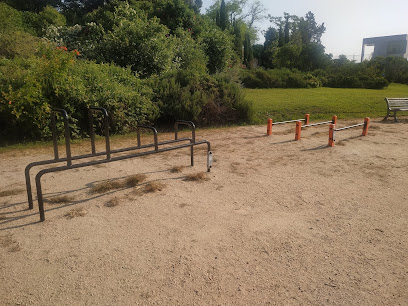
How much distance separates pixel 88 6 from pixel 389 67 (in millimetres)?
31073

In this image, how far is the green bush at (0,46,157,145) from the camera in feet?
23.3

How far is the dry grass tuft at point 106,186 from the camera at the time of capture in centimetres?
454

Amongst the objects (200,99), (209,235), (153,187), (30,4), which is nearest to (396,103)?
(200,99)

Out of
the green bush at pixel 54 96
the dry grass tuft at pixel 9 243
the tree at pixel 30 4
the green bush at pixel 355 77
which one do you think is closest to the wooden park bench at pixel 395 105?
the green bush at pixel 54 96

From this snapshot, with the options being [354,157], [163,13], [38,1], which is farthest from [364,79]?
[38,1]

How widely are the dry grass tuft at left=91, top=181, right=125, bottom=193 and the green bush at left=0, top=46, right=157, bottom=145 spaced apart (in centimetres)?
337

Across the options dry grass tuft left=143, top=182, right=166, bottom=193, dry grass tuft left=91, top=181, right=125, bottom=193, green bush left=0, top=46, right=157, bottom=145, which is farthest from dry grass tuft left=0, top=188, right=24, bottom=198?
green bush left=0, top=46, right=157, bottom=145

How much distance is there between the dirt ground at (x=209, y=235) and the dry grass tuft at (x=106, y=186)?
27 mm

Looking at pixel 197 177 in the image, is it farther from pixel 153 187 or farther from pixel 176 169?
pixel 153 187

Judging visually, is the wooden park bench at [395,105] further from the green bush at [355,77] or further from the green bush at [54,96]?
the green bush at [355,77]

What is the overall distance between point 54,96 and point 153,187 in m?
4.36

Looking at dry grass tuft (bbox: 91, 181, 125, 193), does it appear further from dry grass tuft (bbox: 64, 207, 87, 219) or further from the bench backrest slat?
the bench backrest slat

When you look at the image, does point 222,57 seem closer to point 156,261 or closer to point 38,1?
point 156,261

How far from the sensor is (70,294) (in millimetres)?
2381
